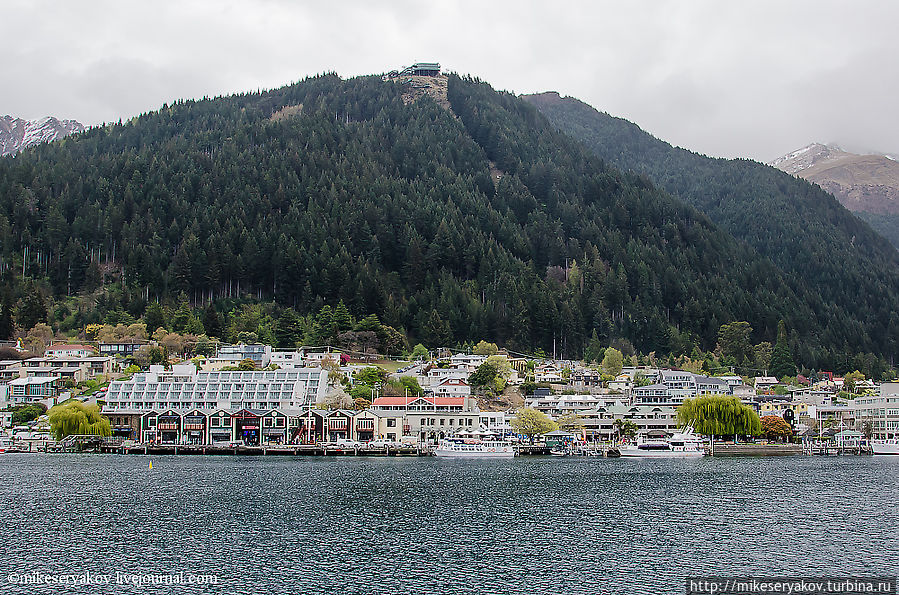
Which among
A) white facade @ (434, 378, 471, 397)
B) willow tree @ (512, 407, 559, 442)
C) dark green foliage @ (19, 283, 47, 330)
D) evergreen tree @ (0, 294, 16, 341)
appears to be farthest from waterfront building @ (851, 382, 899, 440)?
evergreen tree @ (0, 294, 16, 341)

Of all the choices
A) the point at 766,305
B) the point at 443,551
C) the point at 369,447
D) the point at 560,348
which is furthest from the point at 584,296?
the point at 443,551

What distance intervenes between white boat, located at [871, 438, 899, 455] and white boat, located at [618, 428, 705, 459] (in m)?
23.2

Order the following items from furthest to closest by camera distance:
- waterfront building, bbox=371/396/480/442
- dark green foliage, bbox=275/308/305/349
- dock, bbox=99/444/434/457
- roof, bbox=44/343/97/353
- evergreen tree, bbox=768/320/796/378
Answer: evergreen tree, bbox=768/320/796/378 → dark green foliage, bbox=275/308/305/349 → roof, bbox=44/343/97/353 → waterfront building, bbox=371/396/480/442 → dock, bbox=99/444/434/457

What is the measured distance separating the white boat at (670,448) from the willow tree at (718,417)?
11.0 ft

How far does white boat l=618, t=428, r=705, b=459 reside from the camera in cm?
10450

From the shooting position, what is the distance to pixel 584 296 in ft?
606

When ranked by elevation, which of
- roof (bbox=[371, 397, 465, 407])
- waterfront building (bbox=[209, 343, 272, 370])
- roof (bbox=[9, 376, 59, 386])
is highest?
waterfront building (bbox=[209, 343, 272, 370])

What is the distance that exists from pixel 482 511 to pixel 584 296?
129203mm

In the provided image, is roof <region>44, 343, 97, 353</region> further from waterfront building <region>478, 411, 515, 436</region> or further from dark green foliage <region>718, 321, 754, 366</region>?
dark green foliage <region>718, 321, 754, 366</region>

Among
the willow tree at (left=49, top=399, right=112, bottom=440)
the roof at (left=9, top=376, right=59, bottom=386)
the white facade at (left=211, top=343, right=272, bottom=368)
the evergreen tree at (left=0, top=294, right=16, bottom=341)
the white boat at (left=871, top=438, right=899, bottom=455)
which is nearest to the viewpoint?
the willow tree at (left=49, top=399, right=112, bottom=440)

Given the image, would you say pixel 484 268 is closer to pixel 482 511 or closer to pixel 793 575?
pixel 482 511

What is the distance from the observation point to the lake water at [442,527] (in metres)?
40.9

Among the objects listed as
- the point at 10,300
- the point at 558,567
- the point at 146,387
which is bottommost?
the point at 558,567

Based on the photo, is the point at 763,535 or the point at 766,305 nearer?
the point at 763,535
